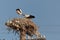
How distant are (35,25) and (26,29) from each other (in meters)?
1.60

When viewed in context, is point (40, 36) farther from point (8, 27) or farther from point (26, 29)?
point (8, 27)

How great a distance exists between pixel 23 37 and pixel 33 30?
1.77 metres

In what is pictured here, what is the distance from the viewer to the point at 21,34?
4206 centimetres

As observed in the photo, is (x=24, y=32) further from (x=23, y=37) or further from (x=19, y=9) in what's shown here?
(x=19, y=9)

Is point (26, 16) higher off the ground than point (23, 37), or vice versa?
point (26, 16)

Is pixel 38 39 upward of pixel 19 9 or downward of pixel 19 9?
downward

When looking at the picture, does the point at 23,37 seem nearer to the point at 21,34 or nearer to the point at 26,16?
the point at 21,34

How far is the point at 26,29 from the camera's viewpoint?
138 ft

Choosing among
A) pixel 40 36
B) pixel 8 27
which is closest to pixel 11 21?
pixel 8 27

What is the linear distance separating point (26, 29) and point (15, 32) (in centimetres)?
172

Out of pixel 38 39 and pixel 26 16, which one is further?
pixel 38 39

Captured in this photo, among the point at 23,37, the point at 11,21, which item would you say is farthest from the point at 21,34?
the point at 11,21

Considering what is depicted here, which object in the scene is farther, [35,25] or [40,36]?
[40,36]

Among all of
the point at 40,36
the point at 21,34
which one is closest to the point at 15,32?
the point at 21,34
